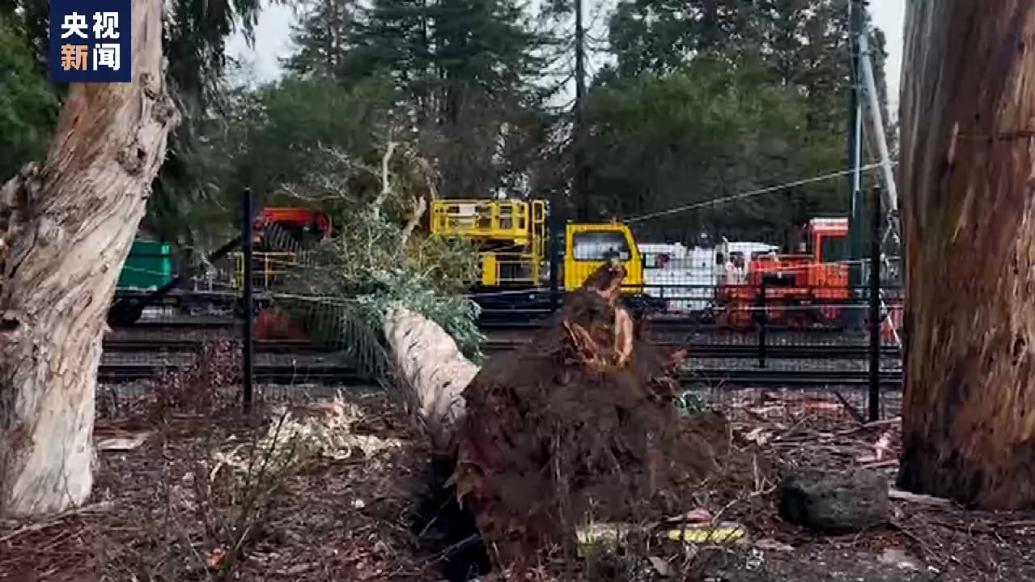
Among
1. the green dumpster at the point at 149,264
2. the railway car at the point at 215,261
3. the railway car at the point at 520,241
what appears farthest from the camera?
the railway car at the point at 520,241

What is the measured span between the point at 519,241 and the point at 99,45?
1439 centimetres

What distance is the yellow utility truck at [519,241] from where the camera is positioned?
19203 mm

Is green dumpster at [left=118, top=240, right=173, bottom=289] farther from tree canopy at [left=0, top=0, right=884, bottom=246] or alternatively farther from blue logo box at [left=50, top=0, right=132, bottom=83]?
blue logo box at [left=50, top=0, right=132, bottom=83]

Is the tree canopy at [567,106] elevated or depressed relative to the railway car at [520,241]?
elevated

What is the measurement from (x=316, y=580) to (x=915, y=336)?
253 cm

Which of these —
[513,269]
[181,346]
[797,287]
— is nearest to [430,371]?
[181,346]

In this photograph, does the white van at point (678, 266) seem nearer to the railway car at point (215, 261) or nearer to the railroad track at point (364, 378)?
the railway car at point (215, 261)

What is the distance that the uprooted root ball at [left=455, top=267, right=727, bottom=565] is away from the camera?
12.5 feet

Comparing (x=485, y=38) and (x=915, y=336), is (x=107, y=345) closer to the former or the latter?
(x=915, y=336)

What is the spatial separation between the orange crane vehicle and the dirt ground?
6343 millimetres

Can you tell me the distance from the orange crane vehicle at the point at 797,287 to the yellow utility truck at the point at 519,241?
80.8 inches

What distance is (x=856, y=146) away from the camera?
739 inches

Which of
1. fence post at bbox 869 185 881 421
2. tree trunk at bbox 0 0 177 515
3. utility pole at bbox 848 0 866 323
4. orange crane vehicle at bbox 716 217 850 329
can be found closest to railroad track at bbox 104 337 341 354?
orange crane vehicle at bbox 716 217 850 329

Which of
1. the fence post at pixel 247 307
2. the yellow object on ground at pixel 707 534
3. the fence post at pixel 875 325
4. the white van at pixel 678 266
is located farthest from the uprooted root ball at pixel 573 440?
the white van at pixel 678 266
